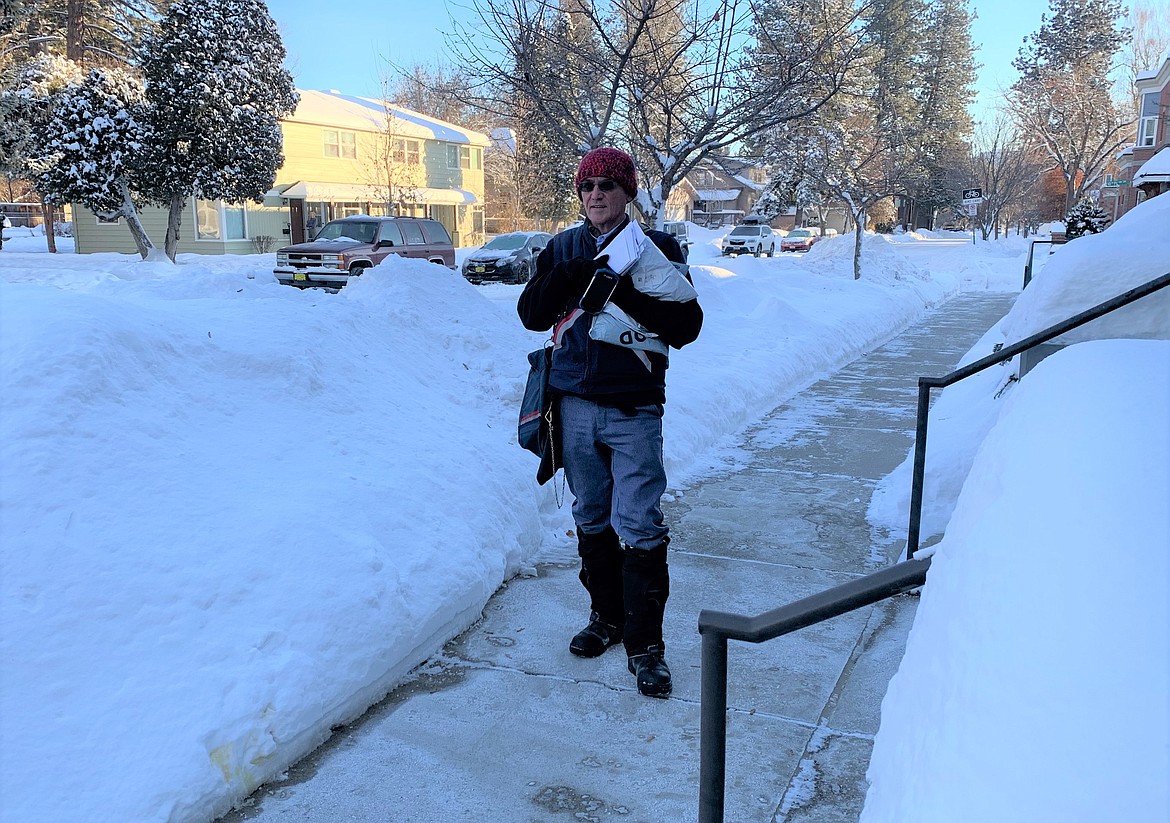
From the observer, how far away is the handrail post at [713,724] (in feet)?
5.61

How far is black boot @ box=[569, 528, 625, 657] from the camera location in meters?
3.64

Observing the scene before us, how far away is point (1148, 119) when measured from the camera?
35.0 m

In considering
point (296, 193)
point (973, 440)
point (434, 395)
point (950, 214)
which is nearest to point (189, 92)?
point (296, 193)

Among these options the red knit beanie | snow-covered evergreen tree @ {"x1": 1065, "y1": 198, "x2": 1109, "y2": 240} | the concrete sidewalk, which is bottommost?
the concrete sidewalk

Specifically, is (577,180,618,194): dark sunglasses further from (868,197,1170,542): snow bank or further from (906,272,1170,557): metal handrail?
(868,197,1170,542): snow bank

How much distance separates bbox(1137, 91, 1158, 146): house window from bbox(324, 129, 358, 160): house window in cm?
2960

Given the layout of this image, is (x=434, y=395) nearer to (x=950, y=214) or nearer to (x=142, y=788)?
(x=142, y=788)

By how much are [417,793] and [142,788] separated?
2.48ft

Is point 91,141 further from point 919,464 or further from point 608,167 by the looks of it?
point 919,464

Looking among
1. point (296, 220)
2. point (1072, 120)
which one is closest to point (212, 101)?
point (296, 220)

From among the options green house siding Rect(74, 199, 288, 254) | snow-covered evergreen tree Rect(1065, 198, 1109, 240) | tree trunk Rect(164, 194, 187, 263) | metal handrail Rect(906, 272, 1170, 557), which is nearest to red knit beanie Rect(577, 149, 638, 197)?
metal handrail Rect(906, 272, 1170, 557)

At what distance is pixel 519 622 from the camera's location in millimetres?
4008

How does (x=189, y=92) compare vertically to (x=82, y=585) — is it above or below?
above

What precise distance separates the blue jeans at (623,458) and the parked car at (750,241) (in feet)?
120
